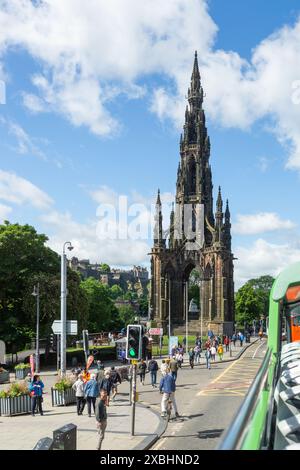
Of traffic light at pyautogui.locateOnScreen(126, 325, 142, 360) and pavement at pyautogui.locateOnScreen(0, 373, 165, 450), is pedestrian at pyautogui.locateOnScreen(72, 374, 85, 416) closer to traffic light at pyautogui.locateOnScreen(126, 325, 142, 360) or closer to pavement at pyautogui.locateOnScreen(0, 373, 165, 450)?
pavement at pyautogui.locateOnScreen(0, 373, 165, 450)

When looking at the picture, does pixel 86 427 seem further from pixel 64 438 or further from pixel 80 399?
pixel 64 438

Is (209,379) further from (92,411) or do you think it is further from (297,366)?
(297,366)

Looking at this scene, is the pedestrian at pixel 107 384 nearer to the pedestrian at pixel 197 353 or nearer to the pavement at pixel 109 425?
the pavement at pixel 109 425

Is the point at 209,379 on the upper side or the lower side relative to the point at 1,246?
lower

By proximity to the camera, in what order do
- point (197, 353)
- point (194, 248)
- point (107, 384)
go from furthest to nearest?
point (194, 248)
point (197, 353)
point (107, 384)

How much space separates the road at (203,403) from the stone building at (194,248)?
40.6 metres

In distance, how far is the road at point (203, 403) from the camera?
12745 millimetres

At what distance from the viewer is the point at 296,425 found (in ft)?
10.8

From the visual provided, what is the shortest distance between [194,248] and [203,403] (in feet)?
199

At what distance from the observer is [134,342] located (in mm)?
14773

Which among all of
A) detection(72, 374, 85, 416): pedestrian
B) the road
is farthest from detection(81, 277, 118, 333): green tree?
detection(72, 374, 85, 416): pedestrian

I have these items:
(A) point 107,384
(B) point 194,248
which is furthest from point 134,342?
(B) point 194,248

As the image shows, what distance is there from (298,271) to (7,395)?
44.6ft

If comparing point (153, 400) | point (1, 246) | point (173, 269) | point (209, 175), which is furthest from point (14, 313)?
point (209, 175)
